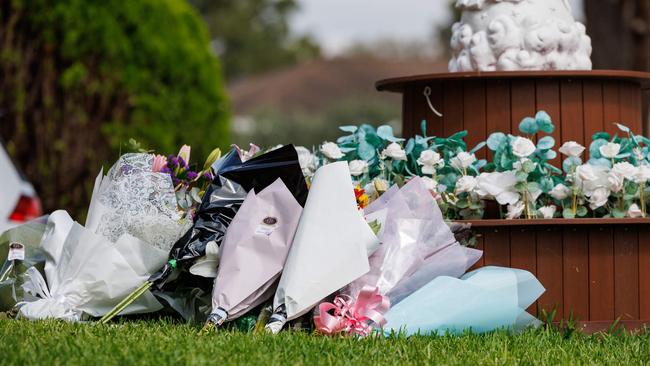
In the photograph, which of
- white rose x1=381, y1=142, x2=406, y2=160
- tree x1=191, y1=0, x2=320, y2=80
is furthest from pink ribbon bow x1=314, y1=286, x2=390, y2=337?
tree x1=191, y1=0, x2=320, y2=80

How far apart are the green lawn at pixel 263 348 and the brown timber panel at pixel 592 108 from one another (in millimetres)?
1259

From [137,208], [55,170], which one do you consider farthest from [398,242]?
[55,170]

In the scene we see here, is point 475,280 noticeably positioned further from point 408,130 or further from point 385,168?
point 408,130

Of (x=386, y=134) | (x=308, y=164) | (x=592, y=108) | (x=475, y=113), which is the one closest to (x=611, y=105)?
(x=592, y=108)

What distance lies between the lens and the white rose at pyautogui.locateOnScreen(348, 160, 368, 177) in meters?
5.17

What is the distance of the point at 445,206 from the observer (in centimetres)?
496

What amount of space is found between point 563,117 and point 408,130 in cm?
87

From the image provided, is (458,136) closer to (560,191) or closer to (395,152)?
(395,152)

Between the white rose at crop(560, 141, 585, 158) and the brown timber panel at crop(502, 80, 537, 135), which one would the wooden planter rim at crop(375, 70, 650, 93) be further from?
the white rose at crop(560, 141, 585, 158)

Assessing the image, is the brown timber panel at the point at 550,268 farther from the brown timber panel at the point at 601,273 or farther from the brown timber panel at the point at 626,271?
the brown timber panel at the point at 626,271

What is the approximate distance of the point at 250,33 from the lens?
35.2 m

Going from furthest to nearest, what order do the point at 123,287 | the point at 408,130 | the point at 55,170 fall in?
the point at 55,170 < the point at 408,130 < the point at 123,287

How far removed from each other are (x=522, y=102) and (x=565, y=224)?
2.44ft

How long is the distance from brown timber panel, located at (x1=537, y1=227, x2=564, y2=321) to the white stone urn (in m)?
0.99
